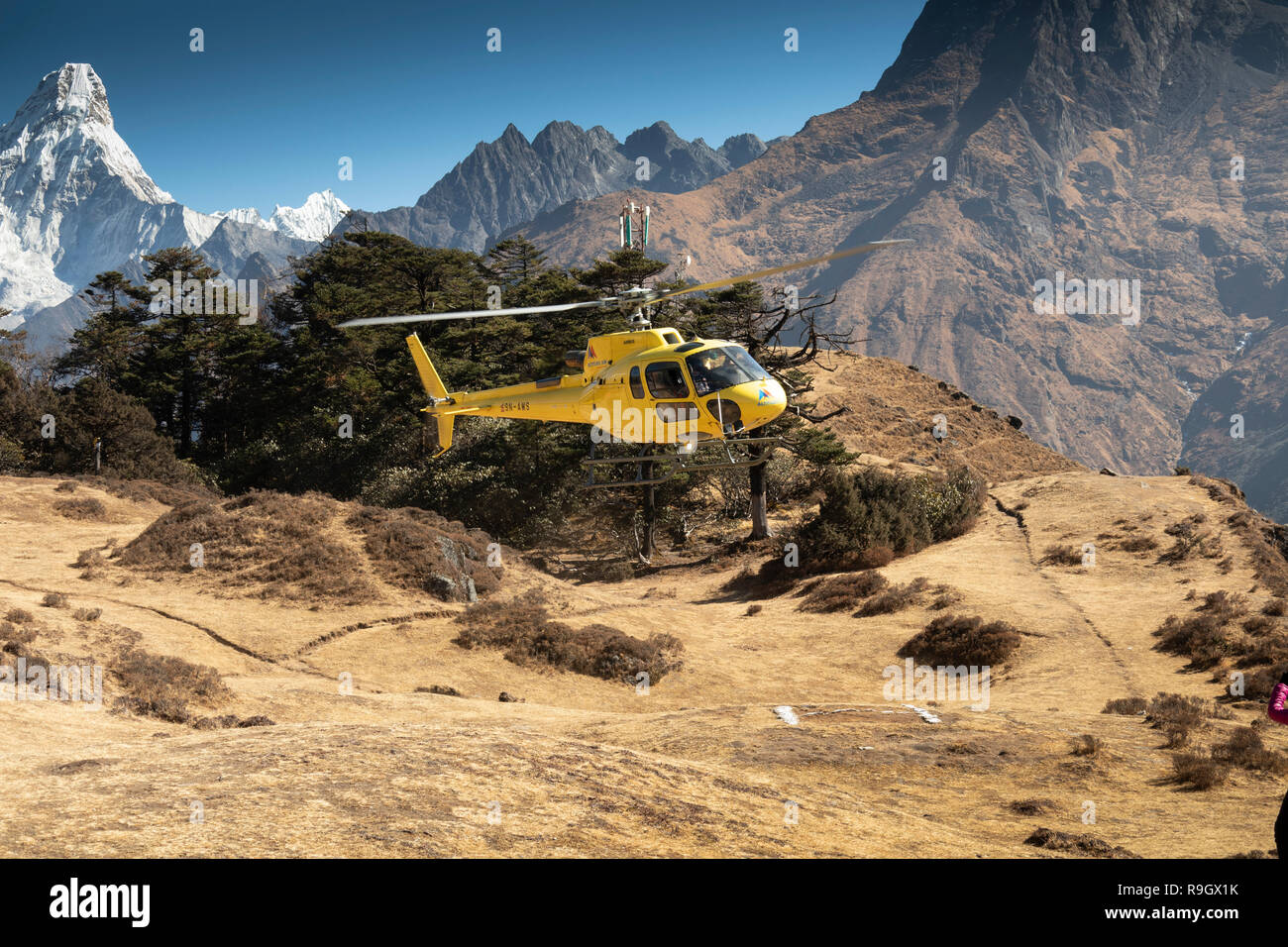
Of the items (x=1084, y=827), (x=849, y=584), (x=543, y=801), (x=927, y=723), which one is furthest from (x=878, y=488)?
(x=543, y=801)

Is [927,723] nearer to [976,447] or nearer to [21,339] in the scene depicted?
[976,447]

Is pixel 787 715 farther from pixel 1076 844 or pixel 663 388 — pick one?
pixel 663 388

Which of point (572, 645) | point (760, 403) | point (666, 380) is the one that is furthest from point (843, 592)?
point (666, 380)

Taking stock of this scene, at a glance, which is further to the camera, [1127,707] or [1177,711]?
[1127,707]

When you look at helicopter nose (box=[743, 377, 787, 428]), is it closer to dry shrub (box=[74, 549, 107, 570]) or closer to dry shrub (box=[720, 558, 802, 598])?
dry shrub (box=[720, 558, 802, 598])

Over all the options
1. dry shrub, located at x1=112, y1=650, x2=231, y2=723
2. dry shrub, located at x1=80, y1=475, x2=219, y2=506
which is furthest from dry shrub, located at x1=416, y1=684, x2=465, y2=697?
dry shrub, located at x1=80, y1=475, x2=219, y2=506

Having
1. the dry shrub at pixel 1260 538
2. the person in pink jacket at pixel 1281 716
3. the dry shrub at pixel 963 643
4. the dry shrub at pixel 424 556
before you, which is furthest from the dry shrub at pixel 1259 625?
the dry shrub at pixel 424 556

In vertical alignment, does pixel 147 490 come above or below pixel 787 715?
above
